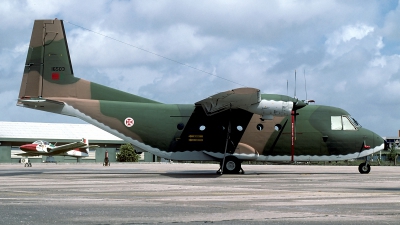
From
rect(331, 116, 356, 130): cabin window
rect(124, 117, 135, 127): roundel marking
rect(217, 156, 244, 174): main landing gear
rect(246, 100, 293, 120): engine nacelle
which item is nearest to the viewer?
rect(246, 100, 293, 120): engine nacelle

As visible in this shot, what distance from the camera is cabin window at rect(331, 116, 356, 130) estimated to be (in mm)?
27547

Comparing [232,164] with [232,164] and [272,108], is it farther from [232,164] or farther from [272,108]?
[272,108]

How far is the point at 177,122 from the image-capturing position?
88.3 ft

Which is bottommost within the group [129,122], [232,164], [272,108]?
[232,164]

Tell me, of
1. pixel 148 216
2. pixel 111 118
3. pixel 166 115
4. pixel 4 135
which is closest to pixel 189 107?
pixel 166 115

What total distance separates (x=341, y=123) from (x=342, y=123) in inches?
2.0

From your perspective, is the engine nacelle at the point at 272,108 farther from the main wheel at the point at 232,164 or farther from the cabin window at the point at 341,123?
the cabin window at the point at 341,123

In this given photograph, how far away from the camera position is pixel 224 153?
87.7 ft

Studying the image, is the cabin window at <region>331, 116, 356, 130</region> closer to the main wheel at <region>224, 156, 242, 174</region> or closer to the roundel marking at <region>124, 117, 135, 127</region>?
the main wheel at <region>224, 156, 242, 174</region>

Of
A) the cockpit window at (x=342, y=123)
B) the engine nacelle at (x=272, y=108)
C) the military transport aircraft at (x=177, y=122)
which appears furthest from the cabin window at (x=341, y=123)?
the engine nacelle at (x=272, y=108)

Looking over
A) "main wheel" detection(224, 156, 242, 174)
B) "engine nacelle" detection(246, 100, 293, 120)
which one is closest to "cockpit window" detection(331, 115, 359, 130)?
"engine nacelle" detection(246, 100, 293, 120)

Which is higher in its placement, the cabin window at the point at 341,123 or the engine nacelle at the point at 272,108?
the engine nacelle at the point at 272,108

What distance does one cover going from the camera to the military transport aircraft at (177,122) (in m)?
26.6

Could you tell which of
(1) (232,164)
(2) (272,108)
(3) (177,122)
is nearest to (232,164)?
(1) (232,164)
